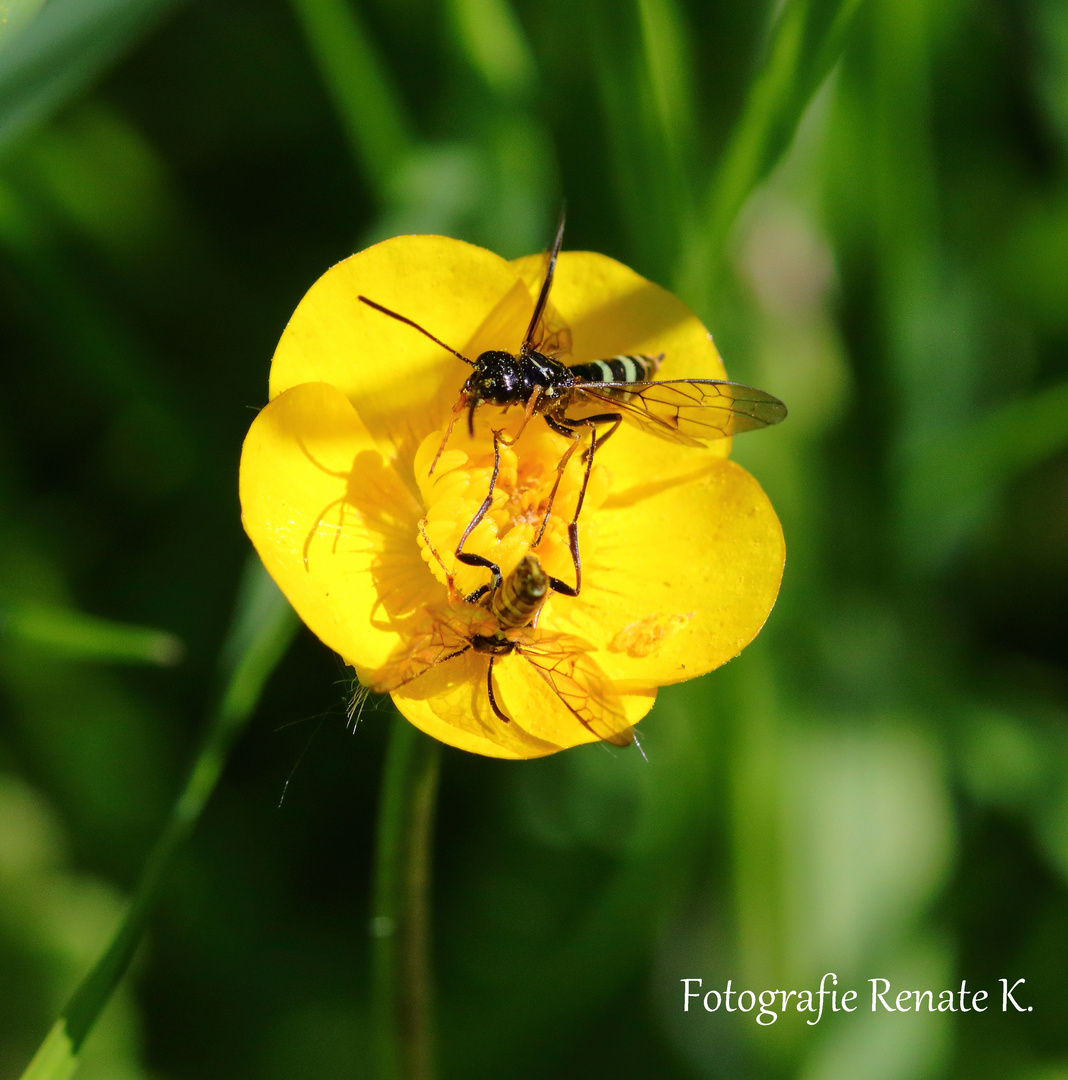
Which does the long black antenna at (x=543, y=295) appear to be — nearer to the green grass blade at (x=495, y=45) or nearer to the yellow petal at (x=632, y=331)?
the yellow petal at (x=632, y=331)

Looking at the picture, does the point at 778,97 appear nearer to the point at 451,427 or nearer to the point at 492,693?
the point at 451,427

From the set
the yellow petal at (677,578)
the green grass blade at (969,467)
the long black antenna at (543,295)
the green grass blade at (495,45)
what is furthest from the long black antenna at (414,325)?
the green grass blade at (969,467)

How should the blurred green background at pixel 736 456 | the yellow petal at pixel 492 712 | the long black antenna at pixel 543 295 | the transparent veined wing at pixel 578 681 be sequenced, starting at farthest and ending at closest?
the blurred green background at pixel 736 456
the long black antenna at pixel 543 295
the transparent veined wing at pixel 578 681
the yellow petal at pixel 492 712

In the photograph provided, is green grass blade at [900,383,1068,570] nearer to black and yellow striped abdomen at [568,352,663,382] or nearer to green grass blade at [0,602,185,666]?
black and yellow striped abdomen at [568,352,663,382]

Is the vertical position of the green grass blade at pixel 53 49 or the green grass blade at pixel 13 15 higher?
the green grass blade at pixel 13 15

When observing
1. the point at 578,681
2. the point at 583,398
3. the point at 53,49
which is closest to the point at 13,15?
the point at 53,49
